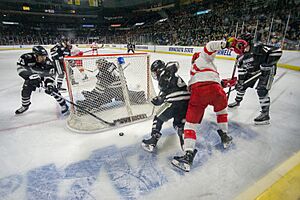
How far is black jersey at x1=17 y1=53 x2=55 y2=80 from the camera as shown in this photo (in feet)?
8.46

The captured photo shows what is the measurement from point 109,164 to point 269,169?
4.72ft

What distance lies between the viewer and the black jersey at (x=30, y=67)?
102 inches

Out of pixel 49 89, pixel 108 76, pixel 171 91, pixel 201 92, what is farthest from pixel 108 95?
pixel 201 92

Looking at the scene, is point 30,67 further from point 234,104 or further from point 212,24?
point 212,24

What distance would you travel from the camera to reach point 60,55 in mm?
3975

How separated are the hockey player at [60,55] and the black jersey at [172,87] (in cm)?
296

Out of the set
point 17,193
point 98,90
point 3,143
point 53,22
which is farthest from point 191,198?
point 53,22

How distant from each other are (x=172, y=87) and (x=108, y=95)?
4.42 feet

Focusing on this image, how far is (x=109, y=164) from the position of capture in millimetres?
1655

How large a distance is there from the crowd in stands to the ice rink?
5.78 meters

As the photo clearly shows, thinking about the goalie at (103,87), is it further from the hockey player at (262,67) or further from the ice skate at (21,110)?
the hockey player at (262,67)

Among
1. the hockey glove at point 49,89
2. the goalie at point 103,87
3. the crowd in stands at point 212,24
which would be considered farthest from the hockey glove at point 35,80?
the crowd in stands at point 212,24

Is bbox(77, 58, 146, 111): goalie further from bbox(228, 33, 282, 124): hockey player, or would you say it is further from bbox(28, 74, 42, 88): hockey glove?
bbox(228, 33, 282, 124): hockey player

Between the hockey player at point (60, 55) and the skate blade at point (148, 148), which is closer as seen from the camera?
the skate blade at point (148, 148)
